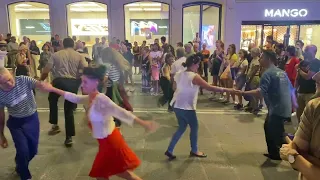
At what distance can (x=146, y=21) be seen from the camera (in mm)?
17672

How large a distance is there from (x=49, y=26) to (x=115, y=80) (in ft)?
39.9

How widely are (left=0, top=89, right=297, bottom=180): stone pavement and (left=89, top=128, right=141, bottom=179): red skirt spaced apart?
548 mm

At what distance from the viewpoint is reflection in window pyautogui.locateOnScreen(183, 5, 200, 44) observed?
17219mm

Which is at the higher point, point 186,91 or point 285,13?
point 285,13

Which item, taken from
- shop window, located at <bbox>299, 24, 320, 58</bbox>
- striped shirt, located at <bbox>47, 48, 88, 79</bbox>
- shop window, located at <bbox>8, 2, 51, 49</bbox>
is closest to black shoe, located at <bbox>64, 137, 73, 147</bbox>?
striped shirt, located at <bbox>47, 48, 88, 79</bbox>

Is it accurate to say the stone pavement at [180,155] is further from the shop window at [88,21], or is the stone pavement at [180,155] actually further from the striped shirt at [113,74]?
the shop window at [88,21]

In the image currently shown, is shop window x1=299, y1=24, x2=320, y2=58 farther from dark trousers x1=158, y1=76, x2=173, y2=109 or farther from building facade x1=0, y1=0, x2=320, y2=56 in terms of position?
dark trousers x1=158, y1=76, x2=173, y2=109

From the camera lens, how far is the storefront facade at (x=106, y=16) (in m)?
16.6

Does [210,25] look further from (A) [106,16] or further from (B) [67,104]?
(B) [67,104]

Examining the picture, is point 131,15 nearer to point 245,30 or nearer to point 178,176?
point 245,30

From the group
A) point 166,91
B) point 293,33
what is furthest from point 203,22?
point 166,91

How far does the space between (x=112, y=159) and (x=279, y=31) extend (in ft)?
55.7

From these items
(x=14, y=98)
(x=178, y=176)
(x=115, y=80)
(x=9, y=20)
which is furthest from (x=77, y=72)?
(x=9, y=20)

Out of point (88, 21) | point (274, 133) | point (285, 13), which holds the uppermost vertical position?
point (285, 13)
